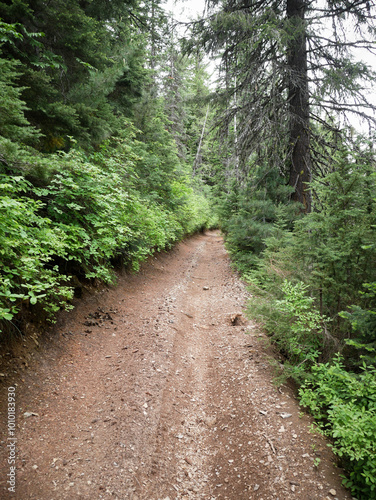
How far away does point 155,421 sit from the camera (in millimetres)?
3523

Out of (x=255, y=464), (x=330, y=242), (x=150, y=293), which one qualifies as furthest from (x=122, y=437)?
(x=150, y=293)

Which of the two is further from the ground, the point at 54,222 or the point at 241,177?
the point at 241,177

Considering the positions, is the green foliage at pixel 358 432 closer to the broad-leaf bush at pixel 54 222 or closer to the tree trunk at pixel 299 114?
the broad-leaf bush at pixel 54 222

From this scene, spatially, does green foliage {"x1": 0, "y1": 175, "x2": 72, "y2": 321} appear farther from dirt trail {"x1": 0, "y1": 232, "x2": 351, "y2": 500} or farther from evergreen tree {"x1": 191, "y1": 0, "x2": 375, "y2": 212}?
evergreen tree {"x1": 191, "y1": 0, "x2": 375, "y2": 212}

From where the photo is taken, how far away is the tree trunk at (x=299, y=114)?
316 inches

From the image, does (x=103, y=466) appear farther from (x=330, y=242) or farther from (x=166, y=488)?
(x=330, y=242)

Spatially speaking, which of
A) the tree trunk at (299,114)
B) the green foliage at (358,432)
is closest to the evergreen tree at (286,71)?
the tree trunk at (299,114)

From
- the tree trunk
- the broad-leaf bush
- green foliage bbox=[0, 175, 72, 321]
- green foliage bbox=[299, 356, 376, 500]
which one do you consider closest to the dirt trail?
green foliage bbox=[299, 356, 376, 500]

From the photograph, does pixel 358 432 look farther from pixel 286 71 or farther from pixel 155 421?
pixel 286 71

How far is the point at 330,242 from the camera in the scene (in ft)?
12.7

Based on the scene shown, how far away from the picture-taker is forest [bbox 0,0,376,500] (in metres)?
3.28

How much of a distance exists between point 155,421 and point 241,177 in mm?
9060

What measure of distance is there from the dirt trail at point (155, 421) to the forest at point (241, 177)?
1.72 feet

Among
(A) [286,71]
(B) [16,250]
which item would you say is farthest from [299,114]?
(B) [16,250]
